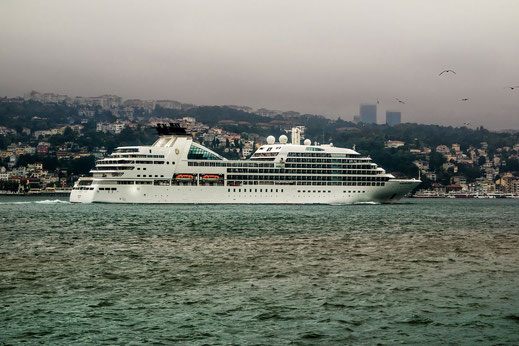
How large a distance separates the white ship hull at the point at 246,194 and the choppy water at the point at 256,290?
135 feet

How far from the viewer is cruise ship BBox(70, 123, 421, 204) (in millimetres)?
80062

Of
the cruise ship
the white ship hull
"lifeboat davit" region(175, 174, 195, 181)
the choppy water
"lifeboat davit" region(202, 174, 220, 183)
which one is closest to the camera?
the choppy water

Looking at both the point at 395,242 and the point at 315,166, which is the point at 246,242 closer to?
the point at 395,242

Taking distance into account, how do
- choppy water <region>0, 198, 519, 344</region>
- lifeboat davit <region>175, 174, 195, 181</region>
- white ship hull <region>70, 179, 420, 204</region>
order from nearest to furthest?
choppy water <region>0, 198, 519, 344</region> → white ship hull <region>70, 179, 420, 204</region> → lifeboat davit <region>175, 174, 195, 181</region>

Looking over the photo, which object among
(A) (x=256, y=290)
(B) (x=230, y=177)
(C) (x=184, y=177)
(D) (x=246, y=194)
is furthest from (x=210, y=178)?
(A) (x=256, y=290)

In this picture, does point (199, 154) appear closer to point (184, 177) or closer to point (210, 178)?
point (210, 178)

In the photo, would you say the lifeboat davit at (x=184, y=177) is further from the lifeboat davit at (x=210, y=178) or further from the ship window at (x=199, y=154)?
the ship window at (x=199, y=154)

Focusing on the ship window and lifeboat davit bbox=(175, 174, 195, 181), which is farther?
the ship window

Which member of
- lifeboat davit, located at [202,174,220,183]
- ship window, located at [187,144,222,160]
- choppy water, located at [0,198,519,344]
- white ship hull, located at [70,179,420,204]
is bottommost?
choppy water, located at [0,198,519,344]

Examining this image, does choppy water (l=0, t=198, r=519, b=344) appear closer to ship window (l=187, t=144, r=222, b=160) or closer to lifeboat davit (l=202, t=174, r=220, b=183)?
lifeboat davit (l=202, t=174, r=220, b=183)

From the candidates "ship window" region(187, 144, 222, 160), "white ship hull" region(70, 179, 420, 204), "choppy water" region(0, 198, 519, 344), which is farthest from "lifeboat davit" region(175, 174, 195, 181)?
"choppy water" region(0, 198, 519, 344)

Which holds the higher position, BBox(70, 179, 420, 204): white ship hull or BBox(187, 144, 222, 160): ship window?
BBox(187, 144, 222, 160): ship window

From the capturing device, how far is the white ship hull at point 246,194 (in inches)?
3135

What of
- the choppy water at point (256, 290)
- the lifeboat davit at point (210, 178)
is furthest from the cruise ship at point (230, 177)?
the choppy water at point (256, 290)
